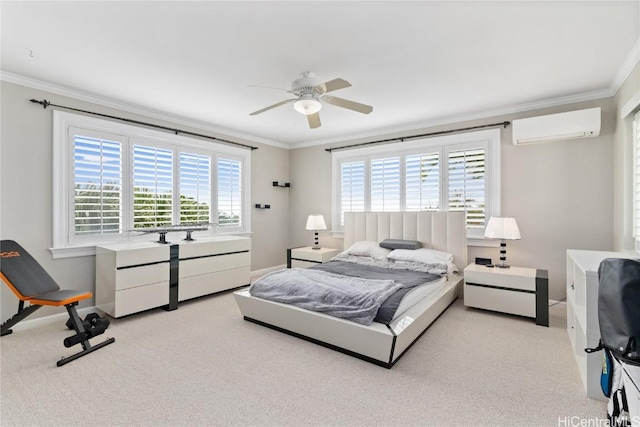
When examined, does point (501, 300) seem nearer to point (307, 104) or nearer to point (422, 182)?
point (422, 182)

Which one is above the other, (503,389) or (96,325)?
(96,325)

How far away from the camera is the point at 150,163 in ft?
13.6

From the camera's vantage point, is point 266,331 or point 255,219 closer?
point 266,331

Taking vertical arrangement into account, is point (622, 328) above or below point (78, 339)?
→ above

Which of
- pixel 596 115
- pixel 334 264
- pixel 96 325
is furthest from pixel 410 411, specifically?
pixel 596 115

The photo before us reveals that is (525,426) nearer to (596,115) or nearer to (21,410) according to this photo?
(21,410)

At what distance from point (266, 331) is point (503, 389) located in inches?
81.4

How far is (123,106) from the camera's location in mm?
3857

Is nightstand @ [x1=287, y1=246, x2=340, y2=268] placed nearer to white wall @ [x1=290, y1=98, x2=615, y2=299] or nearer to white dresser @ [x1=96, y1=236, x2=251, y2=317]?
white dresser @ [x1=96, y1=236, x2=251, y2=317]

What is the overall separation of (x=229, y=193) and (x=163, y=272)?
1858mm

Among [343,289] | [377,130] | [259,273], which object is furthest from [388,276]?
[259,273]

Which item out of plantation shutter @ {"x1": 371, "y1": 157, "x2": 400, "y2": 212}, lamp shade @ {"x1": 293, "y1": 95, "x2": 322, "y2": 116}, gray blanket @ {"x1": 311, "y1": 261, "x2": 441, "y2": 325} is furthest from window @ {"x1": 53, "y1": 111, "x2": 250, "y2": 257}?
lamp shade @ {"x1": 293, "y1": 95, "x2": 322, "y2": 116}

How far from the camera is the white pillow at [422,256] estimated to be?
12.8 feet

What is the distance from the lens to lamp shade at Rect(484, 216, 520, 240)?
140 inches
